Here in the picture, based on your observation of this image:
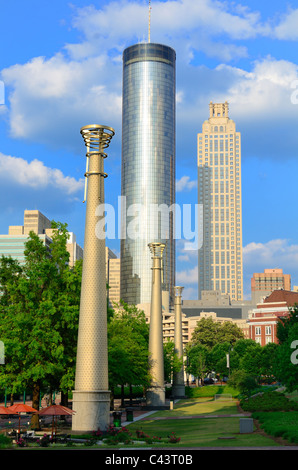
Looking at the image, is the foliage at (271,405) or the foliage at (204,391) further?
the foliage at (204,391)

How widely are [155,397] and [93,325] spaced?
33.0 m

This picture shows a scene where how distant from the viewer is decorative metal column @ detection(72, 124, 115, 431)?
113 ft

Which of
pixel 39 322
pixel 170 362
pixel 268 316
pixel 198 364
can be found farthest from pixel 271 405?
pixel 268 316

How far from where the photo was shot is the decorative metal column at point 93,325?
34.4 meters

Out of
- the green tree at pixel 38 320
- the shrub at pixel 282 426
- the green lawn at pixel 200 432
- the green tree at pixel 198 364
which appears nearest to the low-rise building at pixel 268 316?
the green tree at pixel 198 364

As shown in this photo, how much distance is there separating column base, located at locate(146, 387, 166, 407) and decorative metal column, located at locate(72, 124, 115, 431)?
30758 mm

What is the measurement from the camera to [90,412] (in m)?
34.2

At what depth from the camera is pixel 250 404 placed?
51.6 meters

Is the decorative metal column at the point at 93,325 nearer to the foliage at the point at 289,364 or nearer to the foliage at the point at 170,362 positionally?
the foliage at the point at 289,364

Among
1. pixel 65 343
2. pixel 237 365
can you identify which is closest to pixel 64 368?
pixel 65 343

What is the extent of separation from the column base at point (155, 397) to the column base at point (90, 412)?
103 ft
